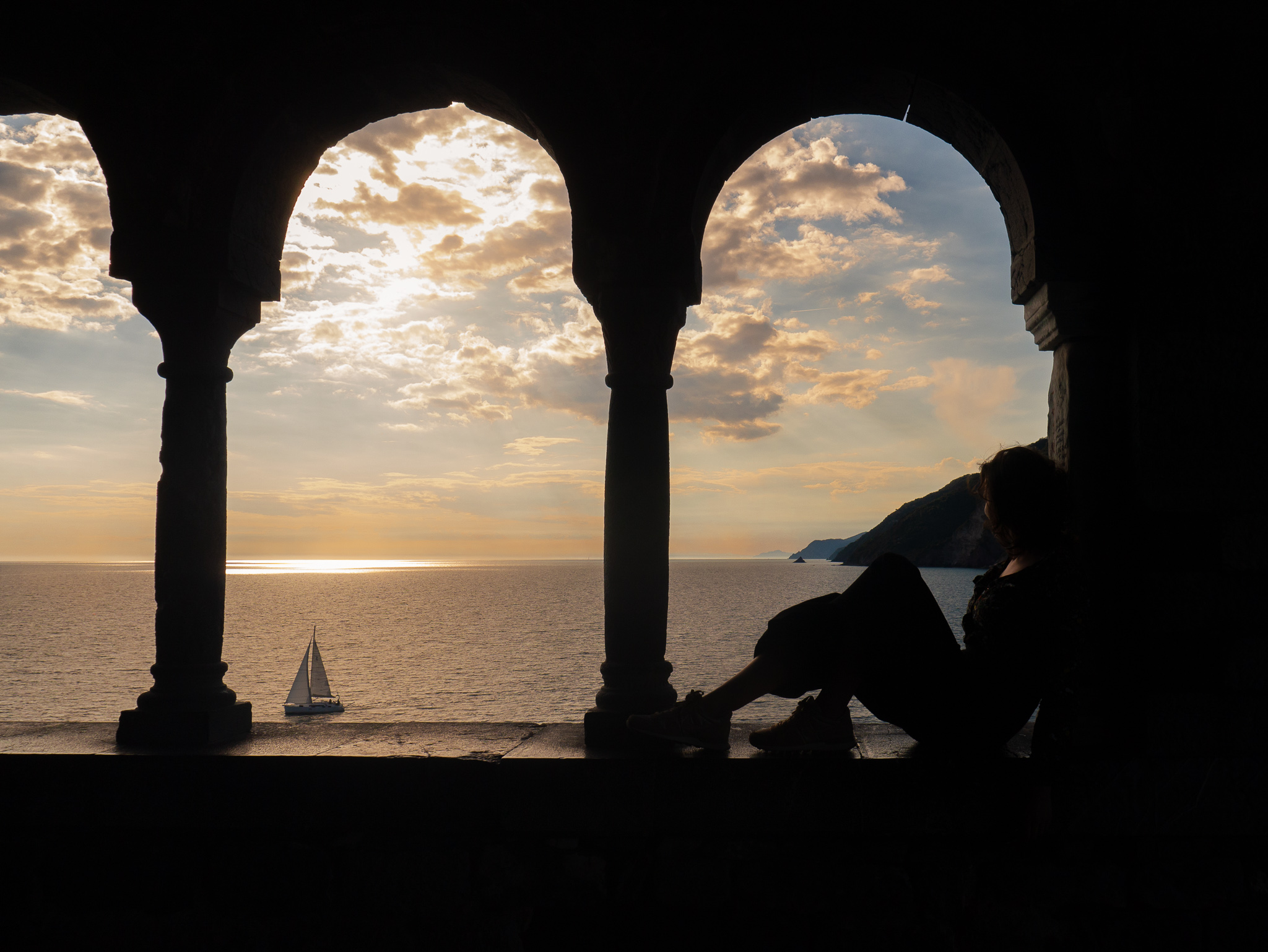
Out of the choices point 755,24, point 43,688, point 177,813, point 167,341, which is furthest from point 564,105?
point 43,688

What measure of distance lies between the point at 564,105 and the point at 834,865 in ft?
10.9

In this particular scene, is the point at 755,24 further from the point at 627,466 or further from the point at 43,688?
the point at 43,688

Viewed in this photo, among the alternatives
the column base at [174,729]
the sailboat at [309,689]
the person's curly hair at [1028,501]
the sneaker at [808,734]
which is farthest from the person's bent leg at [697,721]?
the sailboat at [309,689]

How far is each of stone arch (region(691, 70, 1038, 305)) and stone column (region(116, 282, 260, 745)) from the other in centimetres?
227

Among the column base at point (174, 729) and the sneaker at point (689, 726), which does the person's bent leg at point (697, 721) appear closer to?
the sneaker at point (689, 726)

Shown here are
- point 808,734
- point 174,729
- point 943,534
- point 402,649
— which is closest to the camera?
point 808,734

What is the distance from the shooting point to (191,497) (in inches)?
151

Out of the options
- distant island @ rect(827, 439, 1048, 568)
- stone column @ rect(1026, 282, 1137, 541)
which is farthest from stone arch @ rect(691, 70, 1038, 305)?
distant island @ rect(827, 439, 1048, 568)

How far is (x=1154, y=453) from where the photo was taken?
337cm

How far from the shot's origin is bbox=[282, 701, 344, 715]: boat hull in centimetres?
2045

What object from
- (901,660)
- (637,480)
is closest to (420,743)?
(637,480)

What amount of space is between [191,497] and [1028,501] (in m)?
3.42

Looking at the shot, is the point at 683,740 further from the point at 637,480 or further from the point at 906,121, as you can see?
the point at 906,121

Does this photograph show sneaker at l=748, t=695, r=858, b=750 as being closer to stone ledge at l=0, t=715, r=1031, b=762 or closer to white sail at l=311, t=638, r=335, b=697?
stone ledge at l=0, t=715, r=1031, b=762
